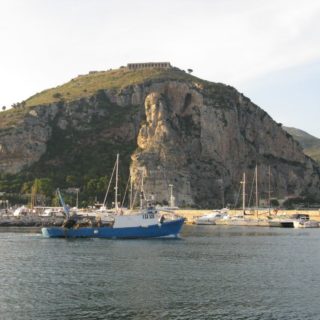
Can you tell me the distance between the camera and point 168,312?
124ft

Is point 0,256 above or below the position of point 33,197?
below

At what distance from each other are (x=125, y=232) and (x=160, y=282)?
4874cm

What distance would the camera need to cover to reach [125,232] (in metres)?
98.1

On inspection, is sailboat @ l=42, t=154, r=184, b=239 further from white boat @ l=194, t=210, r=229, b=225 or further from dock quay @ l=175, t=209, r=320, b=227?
white boat @ l=194, t=210, r=229, b=225

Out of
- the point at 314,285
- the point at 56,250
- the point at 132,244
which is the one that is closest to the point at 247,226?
the point at 132,244

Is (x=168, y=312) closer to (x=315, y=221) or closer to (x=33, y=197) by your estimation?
(x=315, y=221)

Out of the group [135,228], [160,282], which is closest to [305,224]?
[135,228]

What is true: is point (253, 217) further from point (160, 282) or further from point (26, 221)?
point (160, 282)

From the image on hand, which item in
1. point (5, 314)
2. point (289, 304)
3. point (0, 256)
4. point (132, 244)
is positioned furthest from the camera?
point (132, 244)

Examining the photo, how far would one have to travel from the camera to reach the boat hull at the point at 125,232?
321 feet

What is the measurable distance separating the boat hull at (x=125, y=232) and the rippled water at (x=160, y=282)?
1312 centimetres

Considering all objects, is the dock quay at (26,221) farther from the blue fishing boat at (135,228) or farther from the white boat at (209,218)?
the blue fishing boat at (135,228)

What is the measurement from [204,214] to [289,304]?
129 meters

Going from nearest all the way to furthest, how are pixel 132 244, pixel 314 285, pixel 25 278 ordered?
pixel 314 285 → pixel 25 278 → pixel 132 244
